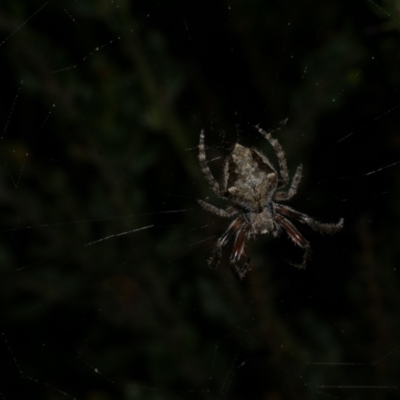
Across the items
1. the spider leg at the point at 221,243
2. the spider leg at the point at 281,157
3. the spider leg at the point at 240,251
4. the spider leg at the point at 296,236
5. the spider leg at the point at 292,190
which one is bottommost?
the spider leg at the point at 296,236

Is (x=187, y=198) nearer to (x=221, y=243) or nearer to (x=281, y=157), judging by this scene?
(x=221, y=243)

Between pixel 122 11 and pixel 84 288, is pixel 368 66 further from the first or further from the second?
pixel 84 288

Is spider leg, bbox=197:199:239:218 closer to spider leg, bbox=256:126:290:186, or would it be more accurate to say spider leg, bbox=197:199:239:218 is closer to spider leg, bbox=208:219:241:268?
spider leg, bbox=208:219:241:268

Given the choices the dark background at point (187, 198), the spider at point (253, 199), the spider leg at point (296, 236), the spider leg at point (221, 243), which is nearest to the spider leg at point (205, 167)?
the spider at point (253, 199)

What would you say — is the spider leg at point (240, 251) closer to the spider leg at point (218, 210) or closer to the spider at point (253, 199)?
the spider at point (253, 199)

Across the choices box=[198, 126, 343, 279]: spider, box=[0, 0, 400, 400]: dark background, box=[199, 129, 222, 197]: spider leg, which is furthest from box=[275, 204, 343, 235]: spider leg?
box=[199, 129, 222, 197]: spider leg

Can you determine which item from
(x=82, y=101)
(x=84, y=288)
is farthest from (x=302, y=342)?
(x=82, y=101)
